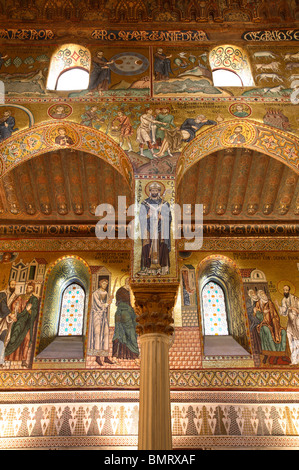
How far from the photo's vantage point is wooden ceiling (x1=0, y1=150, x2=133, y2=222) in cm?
1049

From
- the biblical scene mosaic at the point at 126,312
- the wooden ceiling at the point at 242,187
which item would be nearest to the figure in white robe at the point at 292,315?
the biblical scene mosaic at the point at 126,312

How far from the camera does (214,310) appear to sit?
35.1ft

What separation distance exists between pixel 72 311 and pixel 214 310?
133 inches

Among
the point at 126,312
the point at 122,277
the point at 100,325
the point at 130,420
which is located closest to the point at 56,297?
the point at 100,325

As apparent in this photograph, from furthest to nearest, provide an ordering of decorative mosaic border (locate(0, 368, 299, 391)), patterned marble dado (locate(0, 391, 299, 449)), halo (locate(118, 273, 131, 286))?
halo (locate(118, 273, 131, 286))
decorative mosaic border (locate(0, 368, 299, 391))
patterned marble dado (locate(0, 391, 299, 449))

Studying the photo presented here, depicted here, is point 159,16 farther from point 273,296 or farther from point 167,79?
point 273,296

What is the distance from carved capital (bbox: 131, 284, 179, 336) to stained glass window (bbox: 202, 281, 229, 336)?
4.06m

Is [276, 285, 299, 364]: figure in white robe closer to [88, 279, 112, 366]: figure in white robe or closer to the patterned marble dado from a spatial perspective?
the patterned marble dado

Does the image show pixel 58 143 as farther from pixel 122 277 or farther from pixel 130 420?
pixel 130 420

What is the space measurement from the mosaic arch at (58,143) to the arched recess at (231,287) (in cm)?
375

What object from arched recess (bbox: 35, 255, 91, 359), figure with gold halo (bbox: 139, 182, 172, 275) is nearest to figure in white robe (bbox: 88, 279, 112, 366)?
arched recess (bbox: 35, 255, 91, 359)

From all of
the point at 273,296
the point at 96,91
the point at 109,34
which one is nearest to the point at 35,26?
the point at 109,34

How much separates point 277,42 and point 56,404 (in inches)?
343

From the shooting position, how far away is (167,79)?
29.1 feet
